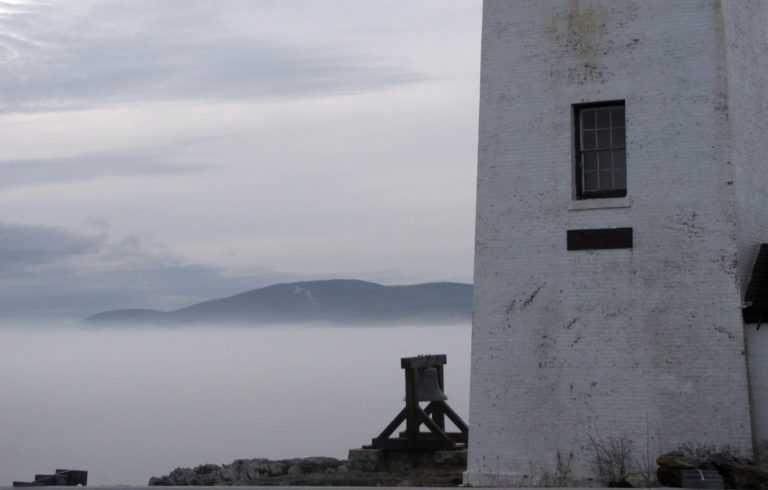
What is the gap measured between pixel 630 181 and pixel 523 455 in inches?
192

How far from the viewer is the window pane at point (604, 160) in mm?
18344

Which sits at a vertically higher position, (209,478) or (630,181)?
(630,181)

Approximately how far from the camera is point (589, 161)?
725 inches

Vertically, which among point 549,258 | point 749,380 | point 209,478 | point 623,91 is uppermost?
point 623,91

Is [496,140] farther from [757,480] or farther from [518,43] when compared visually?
[757,480]

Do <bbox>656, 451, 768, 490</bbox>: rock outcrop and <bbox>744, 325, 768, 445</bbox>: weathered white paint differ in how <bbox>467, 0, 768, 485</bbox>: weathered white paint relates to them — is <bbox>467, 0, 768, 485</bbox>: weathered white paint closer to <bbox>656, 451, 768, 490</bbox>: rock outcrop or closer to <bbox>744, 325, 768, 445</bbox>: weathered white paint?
<bbox>744, 325, 768, 445</bbox>: weathered white paint

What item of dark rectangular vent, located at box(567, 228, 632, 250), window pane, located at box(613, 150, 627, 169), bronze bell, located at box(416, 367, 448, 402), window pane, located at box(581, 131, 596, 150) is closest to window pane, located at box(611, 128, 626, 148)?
window pane, located at box(613, 150, 627, 169)

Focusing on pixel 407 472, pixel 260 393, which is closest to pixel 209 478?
pixel 407 472

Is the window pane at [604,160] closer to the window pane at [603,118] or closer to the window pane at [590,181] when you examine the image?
the window pane at [590,181]

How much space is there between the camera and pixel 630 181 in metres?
17.8

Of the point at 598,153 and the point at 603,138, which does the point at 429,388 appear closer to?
the point at 598,153

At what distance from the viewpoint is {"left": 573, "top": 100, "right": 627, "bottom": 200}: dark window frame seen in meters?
18.2

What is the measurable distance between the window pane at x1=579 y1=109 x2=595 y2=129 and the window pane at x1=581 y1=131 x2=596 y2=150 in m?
0.11

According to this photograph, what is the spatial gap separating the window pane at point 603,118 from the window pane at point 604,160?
46cm
